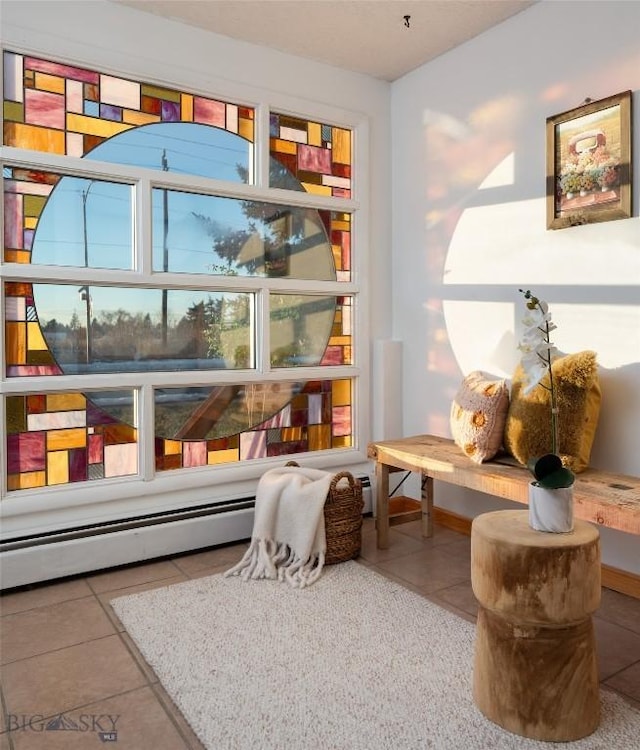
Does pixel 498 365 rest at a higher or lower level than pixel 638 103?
lower

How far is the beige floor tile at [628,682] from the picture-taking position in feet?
6.01

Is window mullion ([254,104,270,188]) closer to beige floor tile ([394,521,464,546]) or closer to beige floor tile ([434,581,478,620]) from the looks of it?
beige floor tile ([394,521,464,546])

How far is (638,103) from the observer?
2383mm

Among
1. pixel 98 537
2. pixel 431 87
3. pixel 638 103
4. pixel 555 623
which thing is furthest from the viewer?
pixel 431 87

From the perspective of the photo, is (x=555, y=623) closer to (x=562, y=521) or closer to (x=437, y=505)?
(x=562, y=521)

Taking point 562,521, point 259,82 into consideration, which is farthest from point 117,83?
point 562,521

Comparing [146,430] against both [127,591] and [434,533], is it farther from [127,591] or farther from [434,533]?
[434,533]

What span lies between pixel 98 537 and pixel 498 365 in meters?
2.05

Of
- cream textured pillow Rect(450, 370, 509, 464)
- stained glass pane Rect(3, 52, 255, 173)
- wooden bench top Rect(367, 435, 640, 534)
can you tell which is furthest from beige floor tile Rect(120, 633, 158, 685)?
stained glass pane Rect(3, 52, 255, 173)

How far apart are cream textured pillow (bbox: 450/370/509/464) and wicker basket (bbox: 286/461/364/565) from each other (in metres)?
0.55

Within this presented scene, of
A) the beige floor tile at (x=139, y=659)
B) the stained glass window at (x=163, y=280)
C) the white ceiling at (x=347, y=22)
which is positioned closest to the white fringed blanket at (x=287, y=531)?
Answer: the stained glass window at (x=163, y=280)

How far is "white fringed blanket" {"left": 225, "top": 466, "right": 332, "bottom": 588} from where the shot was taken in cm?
270

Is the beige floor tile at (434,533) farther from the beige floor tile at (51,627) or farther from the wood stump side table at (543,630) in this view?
the beige floor tile at (51,627)

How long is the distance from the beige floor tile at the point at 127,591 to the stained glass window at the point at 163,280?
0.53m
